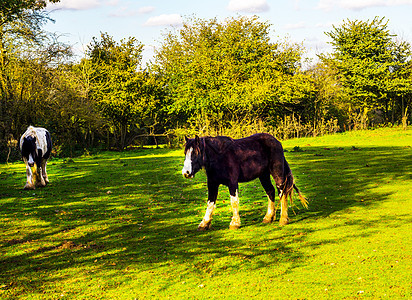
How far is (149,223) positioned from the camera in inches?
448

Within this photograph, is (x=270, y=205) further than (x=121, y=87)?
No

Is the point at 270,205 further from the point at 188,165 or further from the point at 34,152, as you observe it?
the point at 34,152

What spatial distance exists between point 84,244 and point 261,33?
40.8m

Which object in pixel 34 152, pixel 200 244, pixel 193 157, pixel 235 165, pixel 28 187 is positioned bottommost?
pixel 200 244

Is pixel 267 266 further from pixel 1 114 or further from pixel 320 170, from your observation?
pixel 1 114

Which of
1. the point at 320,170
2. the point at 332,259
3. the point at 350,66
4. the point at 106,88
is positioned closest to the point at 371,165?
the point at 320,170

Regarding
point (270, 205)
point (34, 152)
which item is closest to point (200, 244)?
point (270, 205)

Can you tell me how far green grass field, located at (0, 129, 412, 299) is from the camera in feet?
22.2

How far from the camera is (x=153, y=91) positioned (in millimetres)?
46469

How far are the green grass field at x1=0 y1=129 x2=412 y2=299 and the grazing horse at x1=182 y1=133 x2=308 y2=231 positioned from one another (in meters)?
0.65

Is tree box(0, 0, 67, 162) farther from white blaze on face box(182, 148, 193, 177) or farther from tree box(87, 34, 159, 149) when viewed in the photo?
white blaze on face box(182, 148, 193, 177)

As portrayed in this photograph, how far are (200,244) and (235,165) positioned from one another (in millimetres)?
2159

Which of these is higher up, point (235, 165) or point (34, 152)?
point (34, 152)

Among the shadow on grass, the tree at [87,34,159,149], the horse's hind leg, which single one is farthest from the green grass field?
the tree at [87,34,159,149]
